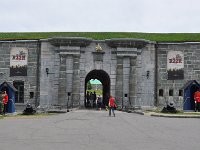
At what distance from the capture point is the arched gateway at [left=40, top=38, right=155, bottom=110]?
2870 centimetres

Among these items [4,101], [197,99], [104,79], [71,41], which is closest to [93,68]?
[71,41]

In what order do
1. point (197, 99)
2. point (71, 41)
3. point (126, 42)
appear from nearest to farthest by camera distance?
point (197, 99) < point (71, 41) < point (126, 42)

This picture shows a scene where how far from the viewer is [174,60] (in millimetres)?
29891

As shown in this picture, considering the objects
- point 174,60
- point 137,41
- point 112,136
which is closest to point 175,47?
point 174,60

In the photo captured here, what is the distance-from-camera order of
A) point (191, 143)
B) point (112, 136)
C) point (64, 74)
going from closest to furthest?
point (191, 143) → point (112, 136) → point (64, 74)

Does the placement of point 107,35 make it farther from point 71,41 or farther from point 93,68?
point 71,41

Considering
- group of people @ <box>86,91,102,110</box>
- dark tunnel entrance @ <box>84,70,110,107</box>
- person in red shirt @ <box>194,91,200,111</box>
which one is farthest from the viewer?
dark tunnel entrance @ <box>84,70,110,107</box>

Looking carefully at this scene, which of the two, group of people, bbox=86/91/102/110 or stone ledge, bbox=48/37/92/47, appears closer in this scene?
stone ledge, bbox=48/37/92/47

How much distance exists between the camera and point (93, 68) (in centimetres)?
2938

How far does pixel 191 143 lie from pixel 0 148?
485cm

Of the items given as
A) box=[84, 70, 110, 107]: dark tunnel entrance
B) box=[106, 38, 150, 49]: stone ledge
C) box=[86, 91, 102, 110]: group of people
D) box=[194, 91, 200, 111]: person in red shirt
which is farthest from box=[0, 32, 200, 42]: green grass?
box=[194, 91, 200, 111]: person in red shirt

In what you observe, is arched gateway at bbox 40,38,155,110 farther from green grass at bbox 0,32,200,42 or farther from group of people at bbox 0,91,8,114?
group of people at bbox 0,91,8,114

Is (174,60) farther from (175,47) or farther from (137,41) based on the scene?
(137,41)

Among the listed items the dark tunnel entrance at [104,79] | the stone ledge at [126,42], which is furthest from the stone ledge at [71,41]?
the dark tunnel entrance at [104,79]
